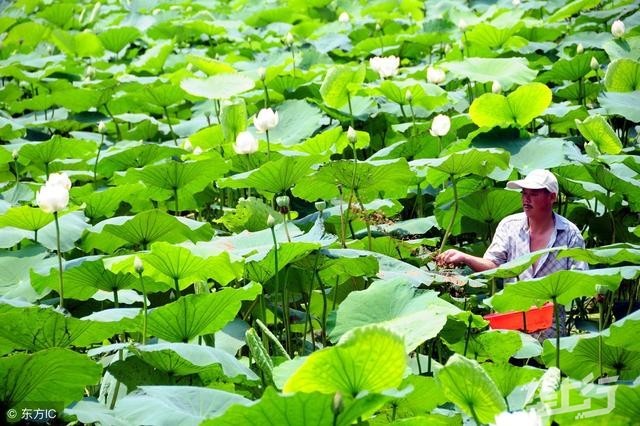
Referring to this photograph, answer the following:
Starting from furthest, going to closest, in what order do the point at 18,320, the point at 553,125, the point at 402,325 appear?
1. the point at 553,125
2. the point at 18,320
3. the point at 402,325

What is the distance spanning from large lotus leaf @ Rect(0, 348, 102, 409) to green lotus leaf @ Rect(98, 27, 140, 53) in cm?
442

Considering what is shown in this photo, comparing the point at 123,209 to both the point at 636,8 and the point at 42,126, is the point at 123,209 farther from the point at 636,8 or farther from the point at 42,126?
the point at 636,8

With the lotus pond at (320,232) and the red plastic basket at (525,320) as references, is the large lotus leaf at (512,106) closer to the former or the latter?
the lotus pond at (320,232)

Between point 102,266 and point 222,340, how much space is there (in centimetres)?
36

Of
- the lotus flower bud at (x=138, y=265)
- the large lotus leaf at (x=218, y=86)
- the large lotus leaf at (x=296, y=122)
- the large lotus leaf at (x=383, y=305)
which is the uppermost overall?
the lotus flower bud at (x=138, y=265)

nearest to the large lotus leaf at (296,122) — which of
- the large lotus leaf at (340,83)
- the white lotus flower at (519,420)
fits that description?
the large lotus leaf at (340,83)

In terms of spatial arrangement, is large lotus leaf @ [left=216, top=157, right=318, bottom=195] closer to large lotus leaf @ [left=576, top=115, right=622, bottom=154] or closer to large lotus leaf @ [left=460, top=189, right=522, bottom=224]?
large lotus leaf @ [left=460, top=189, right=522, bottom=224]

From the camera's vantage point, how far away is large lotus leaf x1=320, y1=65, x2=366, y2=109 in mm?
3969

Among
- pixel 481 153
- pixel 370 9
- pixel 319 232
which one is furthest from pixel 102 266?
pixel 370 9

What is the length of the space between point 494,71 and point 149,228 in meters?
1.84

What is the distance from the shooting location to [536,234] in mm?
3180

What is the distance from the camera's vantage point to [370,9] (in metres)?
6.78

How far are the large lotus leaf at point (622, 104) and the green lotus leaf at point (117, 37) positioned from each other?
3.31m

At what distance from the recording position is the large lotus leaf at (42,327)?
229 cm
